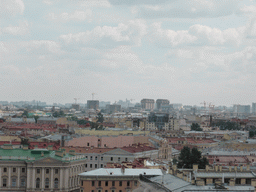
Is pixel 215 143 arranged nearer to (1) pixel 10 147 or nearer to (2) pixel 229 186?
(1) pixel 10 147

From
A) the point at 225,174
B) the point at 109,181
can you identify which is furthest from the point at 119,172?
the point at 225,174

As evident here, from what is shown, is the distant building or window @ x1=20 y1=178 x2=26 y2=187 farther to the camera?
window @ x1=20 y1=178 x2=26 y2=187

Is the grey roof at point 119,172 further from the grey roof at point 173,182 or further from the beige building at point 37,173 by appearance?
the beige building at point 37,173

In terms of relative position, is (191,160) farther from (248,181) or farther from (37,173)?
(248,181)

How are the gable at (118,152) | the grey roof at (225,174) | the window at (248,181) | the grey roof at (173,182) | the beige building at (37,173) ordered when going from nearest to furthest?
the grey roof at (173,182), the window at (248,181), the grey roof at (225,174), the beige building at (37,173), the gable at (118,152)

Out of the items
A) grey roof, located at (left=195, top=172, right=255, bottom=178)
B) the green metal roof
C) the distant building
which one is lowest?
the distant building

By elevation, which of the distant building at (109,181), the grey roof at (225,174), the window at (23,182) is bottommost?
the window at (23,182)

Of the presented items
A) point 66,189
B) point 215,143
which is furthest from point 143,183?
point 215,143

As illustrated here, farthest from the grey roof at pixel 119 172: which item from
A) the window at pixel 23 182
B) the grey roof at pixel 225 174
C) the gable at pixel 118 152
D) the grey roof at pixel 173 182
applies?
the gable at pixel 118 152

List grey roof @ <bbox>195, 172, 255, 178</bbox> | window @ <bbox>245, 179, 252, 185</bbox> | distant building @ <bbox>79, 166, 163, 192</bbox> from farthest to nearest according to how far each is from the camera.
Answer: distant building @ <bbox>79, 166, 163, 192</bbox> < grey roof @ <bbox>195, 172, 255, 178</bbox> < window @ <bbox>245, 179, 252, 185</bbox>

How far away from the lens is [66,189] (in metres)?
68.7

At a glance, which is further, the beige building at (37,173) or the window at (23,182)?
the window at (23,182)

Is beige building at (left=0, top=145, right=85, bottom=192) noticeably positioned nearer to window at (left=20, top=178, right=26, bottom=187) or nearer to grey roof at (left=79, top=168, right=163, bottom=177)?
window at (left=20, top=178, right=26, bottom=187)

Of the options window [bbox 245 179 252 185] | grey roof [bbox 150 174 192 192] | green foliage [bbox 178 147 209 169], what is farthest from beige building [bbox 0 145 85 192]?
window [bbox 245 179 252 185]
